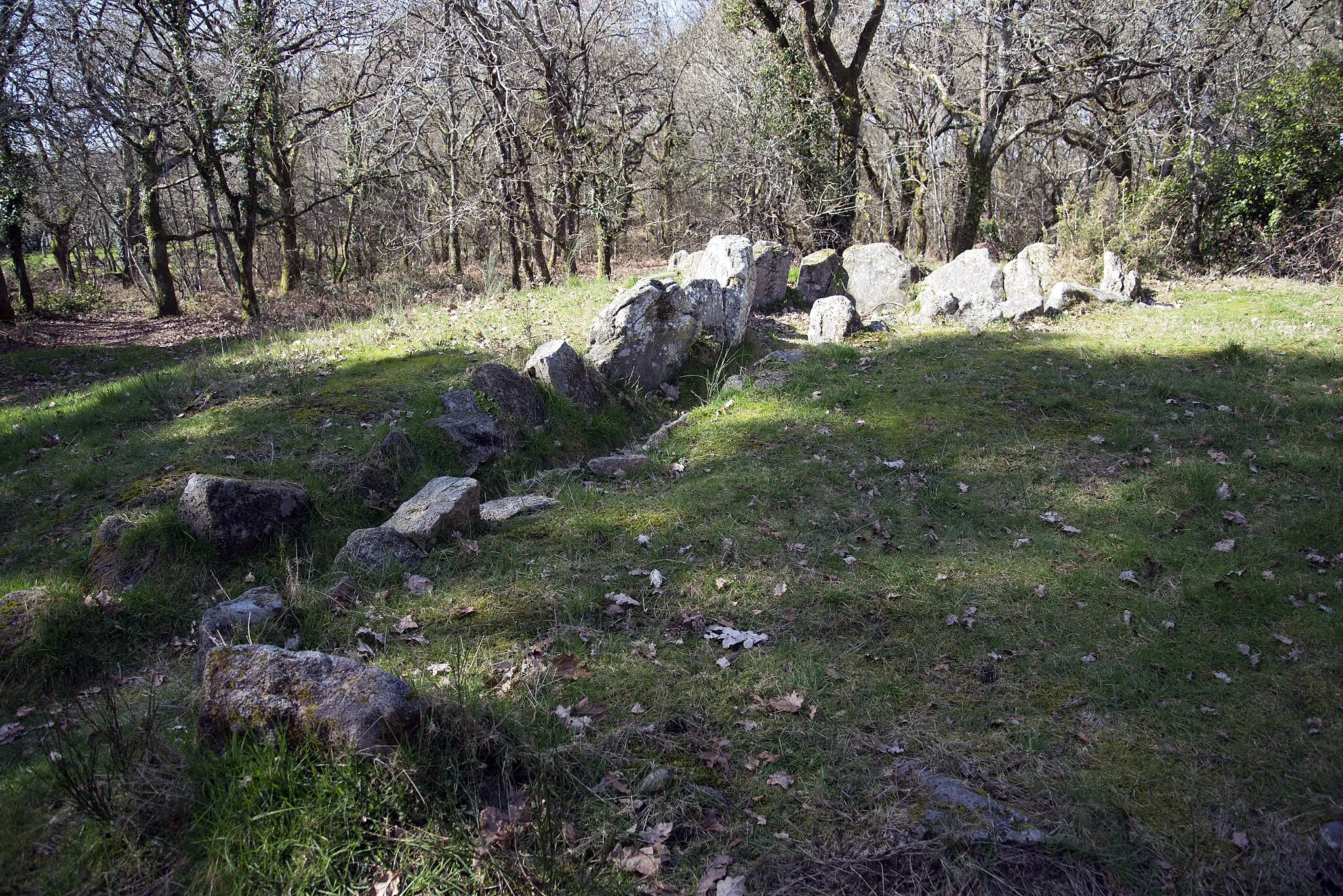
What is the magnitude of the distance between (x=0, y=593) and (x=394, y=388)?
3705mm

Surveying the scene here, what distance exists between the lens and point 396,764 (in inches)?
105

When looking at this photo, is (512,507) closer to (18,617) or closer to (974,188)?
(18,617)

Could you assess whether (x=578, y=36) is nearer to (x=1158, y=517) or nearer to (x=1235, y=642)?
(x=1158, y=517)

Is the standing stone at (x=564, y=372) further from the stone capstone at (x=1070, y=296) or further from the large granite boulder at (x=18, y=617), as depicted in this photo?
the stone capstone at (x=1070, y=296)

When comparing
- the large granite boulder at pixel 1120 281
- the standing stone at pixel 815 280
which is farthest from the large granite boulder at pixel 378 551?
the large granite boulder at pixel 1120 281

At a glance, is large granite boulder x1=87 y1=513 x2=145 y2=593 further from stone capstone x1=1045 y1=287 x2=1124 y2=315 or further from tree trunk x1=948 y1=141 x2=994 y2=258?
tree trunk x1=948 y1=141 x2=994 y2=258

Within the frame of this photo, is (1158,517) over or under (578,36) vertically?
under

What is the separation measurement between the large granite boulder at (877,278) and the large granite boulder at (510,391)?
6273 millimetres

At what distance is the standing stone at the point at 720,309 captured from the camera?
9.55 metres

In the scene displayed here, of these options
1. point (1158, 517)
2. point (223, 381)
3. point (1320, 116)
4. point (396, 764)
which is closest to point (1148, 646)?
point (1158, 517)

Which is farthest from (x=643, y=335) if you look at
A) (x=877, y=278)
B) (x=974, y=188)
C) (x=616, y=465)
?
(x=974, y=188)

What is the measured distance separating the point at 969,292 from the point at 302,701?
10.3 metres

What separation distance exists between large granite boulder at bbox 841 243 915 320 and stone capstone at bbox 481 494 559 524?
744 cm

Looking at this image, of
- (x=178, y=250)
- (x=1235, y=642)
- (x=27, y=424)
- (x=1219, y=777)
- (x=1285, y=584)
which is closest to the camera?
(x=1219, y=777)
